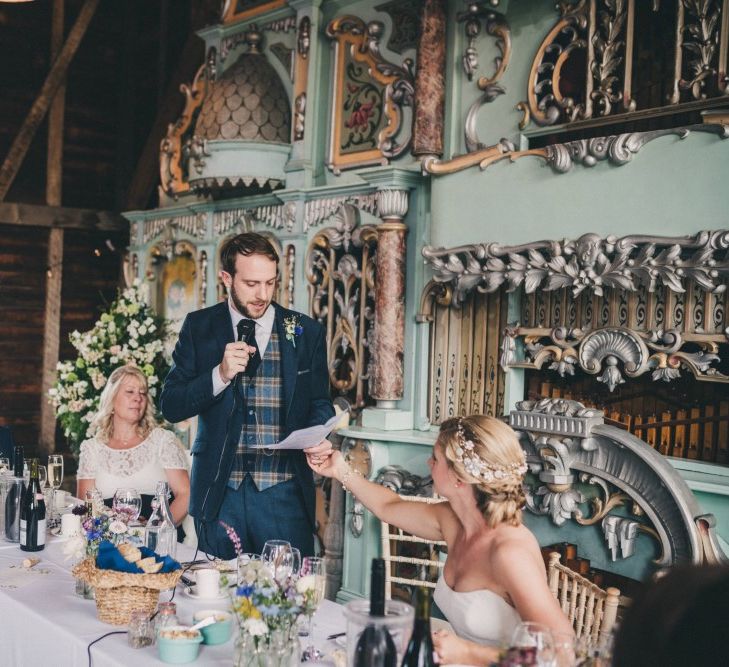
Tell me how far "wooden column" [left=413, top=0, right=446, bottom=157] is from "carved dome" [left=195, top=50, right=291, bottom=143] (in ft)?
3.93

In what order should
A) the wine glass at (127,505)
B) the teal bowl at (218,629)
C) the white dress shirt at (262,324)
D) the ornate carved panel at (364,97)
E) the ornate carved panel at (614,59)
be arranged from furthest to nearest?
the ornate carved panel at (364,97)
the white dress shirt at (262,324)
the ornate carved panel at (614,59)
the wine glass at (127,505)
the teal bowl at (218,629)

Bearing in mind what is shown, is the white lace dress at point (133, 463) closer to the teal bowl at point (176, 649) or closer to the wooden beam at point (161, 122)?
the teal bowl at point (176, 649)

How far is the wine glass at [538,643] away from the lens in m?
1.50

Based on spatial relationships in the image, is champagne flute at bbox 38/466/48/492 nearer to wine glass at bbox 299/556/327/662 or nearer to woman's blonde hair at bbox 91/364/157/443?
woman's blonde hair at bbox 91/364/157/443

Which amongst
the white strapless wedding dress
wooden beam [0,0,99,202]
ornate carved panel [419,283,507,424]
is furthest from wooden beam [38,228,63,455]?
the white strapless wedding dress

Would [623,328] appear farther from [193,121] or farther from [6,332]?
[6,332]

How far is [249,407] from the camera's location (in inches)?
123

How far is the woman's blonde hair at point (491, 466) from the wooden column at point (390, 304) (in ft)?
6.40

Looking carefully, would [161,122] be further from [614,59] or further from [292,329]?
[614,59]

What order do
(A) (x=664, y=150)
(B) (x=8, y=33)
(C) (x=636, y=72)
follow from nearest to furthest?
(A) (x=664, y=150)
(C) (x=636, y=72)
(B) (x=8, y=33)

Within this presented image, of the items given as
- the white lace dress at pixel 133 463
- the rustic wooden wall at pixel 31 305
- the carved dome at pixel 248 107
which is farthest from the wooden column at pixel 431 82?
the rustic wooden wall at pixel 31 305

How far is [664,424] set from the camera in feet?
10.6

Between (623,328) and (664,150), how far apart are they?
66 centimetres

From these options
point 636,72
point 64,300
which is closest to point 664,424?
point 636,72
